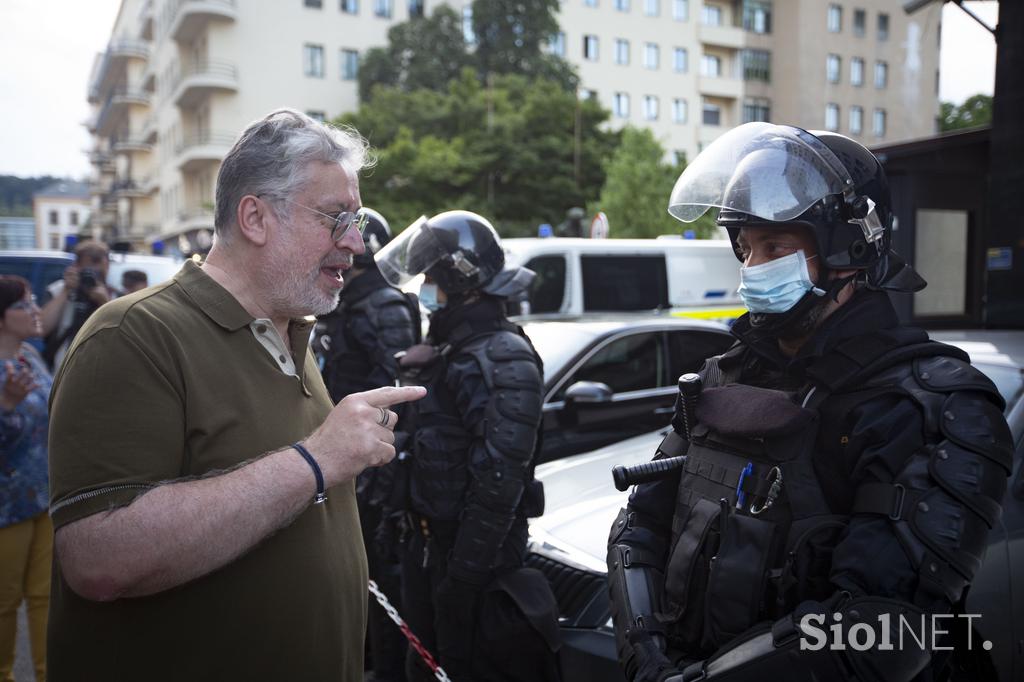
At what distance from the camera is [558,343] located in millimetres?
5348

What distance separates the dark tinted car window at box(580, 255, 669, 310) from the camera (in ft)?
32.2

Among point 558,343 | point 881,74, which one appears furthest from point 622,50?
point 558,343

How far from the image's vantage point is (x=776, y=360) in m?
2.03

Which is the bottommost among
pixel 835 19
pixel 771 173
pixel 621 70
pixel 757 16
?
pixel 771 173

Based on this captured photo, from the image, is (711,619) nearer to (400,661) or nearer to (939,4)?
(400,661)

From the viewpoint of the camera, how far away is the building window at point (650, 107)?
45500mm

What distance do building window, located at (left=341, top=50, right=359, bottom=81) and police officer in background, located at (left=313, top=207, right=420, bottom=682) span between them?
35592 mm

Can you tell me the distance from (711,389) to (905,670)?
30.0 inches

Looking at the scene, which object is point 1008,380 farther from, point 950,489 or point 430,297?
point 430,297

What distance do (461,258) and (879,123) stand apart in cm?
5004

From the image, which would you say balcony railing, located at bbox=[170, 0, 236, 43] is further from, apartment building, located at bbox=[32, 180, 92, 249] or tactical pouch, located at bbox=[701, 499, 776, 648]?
apartment building, located at bbox=[32, 180, 92, 249]

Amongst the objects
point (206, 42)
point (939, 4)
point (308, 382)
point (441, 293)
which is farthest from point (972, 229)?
point (206, 42)

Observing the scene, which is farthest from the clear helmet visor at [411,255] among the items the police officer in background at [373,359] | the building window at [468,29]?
the building window at [468,29]

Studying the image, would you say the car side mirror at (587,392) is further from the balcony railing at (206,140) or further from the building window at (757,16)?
the building window at (757,16)
